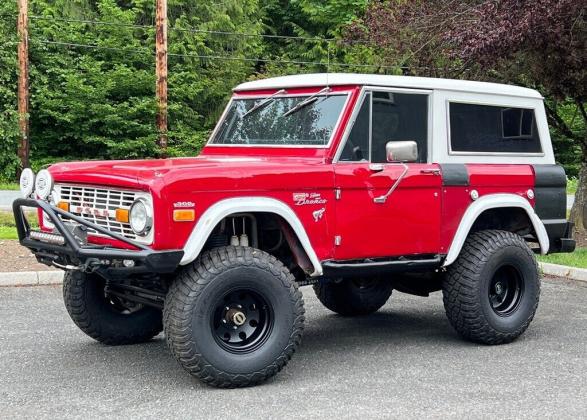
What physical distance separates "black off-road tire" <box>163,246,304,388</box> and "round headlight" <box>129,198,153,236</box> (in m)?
0.42

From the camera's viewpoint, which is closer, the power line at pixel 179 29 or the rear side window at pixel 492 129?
the rear side window at pixel 492 129

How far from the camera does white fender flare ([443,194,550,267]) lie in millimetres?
6809

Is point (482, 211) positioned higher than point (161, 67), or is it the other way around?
point (161, 67)

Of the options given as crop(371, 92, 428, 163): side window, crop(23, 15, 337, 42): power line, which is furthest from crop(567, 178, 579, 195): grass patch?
crop(371, 92, 428, 163): side window

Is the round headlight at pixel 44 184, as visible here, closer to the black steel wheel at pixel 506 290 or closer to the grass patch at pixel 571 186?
the black steel wheel at pixel 506 290

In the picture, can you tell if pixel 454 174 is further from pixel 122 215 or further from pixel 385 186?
pixel 122 215

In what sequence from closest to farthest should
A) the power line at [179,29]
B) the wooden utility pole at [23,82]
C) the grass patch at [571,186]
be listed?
the wooden utility pole at [23,82] → the grass patch at [571,186] → the power line at [179,29]

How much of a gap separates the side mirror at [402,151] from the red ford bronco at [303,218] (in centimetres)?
1

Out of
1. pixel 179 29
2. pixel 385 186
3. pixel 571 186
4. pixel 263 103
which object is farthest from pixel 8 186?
pixel 385 186

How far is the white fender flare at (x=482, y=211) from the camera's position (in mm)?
6809

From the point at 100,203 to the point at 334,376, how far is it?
2.02 metres

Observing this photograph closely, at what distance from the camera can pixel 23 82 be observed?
26719 millimetres

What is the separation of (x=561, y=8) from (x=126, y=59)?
22.6 meters

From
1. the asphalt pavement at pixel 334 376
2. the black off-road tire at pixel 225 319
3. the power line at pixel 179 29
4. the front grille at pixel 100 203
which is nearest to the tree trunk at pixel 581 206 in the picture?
the asphalt pavement at pixel 334 376
